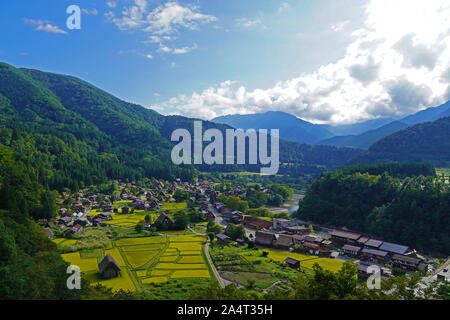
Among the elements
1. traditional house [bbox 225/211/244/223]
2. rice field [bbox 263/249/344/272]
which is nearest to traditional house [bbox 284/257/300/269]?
rice field [bbox 263/249/344/272]

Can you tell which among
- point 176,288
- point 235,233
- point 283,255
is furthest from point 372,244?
point 176,288

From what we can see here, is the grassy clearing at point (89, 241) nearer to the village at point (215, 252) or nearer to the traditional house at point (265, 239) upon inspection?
the village at point (215, 252)

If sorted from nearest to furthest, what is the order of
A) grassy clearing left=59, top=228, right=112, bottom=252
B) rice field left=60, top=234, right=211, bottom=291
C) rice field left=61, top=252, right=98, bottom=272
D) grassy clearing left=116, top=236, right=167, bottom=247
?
1. rice field left=60, top=234, right=211, bottom=291
2. rice field left=61, top=252, right=98, bottom=272
3. grassy clearing left=59, top=228, right=112, bottom=252
4. grassy clearing left=116, top=236, right=167, bottom=247

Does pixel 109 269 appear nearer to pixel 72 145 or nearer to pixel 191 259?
pixel 191 259

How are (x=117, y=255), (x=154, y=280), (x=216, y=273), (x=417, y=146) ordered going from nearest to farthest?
1. (x=154, y=280)
2. (x=216, y=273)
3. (x=117, y=255)
4. (x=417, y=146)

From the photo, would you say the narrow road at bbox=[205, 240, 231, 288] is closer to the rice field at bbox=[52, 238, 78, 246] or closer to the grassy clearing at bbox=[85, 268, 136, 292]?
the grassy clearing at bbox=[85, 268, 136, 292]
